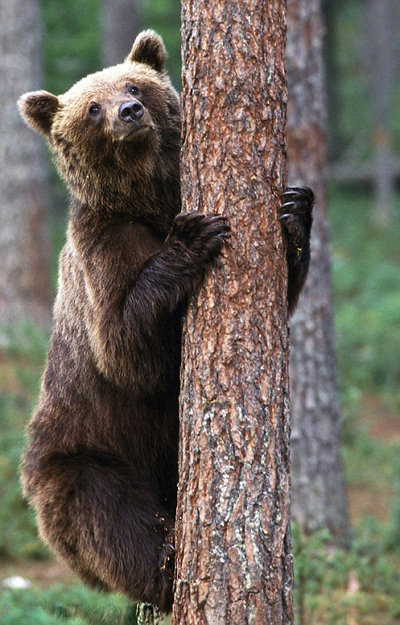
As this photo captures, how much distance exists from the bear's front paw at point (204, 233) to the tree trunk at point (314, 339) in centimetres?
289

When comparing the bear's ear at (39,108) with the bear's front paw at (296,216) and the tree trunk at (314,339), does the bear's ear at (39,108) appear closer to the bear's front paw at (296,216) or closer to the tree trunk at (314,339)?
the bear's front paw at (296,216)

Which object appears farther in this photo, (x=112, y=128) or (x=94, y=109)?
(x=94, y=109)

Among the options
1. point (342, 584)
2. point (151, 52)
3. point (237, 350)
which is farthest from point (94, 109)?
point (342, 584)

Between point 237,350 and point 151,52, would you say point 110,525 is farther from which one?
point 151,52

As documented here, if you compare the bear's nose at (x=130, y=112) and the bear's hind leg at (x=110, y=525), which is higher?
the bear's nose at (x=130, y=112)

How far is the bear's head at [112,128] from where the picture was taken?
418cm

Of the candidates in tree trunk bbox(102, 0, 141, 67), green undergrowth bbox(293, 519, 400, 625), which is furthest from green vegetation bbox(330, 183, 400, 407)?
tree trunk bbox(102, 0, 141, 67)

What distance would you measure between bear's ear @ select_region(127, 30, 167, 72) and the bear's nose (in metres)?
0.82

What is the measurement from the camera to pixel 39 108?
4605 millimetres

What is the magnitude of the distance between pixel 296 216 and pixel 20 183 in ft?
26.9

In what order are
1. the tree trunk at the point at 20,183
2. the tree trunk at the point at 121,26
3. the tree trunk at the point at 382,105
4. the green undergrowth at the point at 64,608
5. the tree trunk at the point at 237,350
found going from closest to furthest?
the tree trunk at the point at 237,350
the green undergrowth at the point at 64,608
the tree trunk at the point at 20,183
the tree trunk at the point at 121,26
the tree trunk at the point at 382,105

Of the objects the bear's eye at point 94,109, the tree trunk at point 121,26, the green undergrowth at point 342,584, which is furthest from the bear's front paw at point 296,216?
the tree trunk at point 121,26

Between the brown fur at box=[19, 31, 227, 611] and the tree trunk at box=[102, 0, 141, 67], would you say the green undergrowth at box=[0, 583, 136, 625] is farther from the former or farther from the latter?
the tree trunk at box=[102, 0, 141, 67]

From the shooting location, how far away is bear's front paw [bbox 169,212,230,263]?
3371 millimetres
